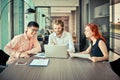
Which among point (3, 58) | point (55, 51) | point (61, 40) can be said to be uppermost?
point (61, 40)

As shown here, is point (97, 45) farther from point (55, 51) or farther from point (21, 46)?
→ point (21, 46)

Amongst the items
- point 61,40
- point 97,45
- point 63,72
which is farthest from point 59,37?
point 63,72

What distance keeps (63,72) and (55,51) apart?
909 mm

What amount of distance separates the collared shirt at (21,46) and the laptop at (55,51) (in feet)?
1.81

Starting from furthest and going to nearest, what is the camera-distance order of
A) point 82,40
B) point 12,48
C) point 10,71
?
point 82,40
point 12,48
point 10,71

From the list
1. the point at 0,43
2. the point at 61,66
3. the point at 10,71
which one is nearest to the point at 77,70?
the point at 61,66

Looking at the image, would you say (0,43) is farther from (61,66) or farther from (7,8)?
(61,66)

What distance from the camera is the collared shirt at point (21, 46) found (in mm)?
3686

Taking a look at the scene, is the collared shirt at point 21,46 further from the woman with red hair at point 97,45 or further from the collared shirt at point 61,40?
the woman with red hair at point 97,45

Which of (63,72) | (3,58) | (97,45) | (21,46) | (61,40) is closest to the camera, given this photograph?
(63,72)

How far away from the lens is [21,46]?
3.84 m

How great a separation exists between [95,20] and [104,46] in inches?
136

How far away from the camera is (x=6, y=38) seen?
19.7 ft

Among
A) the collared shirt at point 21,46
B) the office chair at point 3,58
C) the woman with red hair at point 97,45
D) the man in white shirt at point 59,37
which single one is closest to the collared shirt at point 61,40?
the man in white shirt at point 59,37
